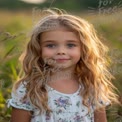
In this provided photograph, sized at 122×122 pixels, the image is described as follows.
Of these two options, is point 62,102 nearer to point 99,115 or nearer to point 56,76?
point 56,76

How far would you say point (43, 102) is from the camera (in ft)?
9.30

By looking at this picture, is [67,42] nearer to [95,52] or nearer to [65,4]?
[95,52]

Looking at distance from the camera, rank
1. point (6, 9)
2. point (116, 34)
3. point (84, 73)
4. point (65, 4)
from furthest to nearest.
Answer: point (116, 34) → point (65, 4) → point (6, 9) → point (84, 73)

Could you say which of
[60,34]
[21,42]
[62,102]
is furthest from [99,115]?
[21,42]

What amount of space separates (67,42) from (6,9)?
646mm

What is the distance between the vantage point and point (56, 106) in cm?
286

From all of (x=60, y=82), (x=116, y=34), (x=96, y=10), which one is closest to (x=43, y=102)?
(x=60, y=82)

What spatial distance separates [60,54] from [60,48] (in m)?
0.03

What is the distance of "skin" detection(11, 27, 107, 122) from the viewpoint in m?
2.79

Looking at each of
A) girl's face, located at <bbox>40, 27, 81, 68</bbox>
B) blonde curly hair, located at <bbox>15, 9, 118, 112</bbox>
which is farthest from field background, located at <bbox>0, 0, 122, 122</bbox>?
girl's face, located at <bbox>40, 27, 81, 68</bbox>

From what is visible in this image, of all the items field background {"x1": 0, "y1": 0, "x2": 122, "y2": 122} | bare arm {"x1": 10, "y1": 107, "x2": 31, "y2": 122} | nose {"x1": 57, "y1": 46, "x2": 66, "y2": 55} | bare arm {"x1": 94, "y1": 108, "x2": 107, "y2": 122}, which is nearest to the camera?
nose {"x1": 57, "y1": 46, "x2": 66, "y2": 55}

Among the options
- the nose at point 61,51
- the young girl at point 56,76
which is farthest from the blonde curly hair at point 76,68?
the nose at point 61,51

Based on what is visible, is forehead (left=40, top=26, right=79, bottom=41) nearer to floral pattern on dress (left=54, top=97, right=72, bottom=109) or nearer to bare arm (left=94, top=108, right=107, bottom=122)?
floral pattern on dress (left=54, top=97, right=72, bottom=109)

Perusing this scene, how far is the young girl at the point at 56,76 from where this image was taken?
2809 mm
